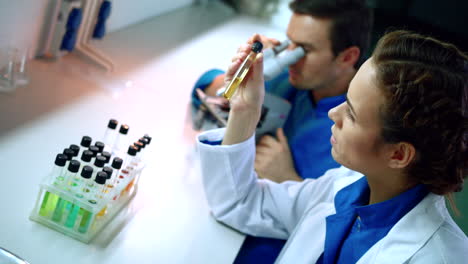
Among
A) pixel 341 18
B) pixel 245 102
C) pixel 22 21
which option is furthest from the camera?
pixel 341 18

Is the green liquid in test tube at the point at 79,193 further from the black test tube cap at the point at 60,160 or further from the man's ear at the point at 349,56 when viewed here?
the man's ear at the point at 349,56

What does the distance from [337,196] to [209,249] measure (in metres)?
0.34

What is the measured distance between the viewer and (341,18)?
1778mm

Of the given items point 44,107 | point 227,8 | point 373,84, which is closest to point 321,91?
point 373,84

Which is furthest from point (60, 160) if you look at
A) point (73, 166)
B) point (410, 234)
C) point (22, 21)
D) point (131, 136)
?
point (22, 21)

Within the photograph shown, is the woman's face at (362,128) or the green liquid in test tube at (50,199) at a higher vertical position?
the woman's face at (362,128)

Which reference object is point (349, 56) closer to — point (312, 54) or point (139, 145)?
point (312, 54)

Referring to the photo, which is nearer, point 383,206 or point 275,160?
point 383,206

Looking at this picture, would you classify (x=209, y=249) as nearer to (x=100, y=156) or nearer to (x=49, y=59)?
(x=100, y=156)

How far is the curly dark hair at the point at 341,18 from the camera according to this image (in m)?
1.77

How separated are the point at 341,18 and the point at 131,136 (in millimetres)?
858

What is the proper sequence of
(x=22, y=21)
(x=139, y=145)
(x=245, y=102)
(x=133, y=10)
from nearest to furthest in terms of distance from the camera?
(x=139, y=145) → (x=245, y=102) → (x=22, y=21) → (x=133, y=10)

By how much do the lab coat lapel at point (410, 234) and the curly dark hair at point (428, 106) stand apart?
38 millimetres

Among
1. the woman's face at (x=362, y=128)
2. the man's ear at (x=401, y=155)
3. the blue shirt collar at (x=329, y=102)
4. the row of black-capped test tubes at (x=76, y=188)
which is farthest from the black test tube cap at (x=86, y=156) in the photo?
the blue shirt collar at (x=329, y=102)
